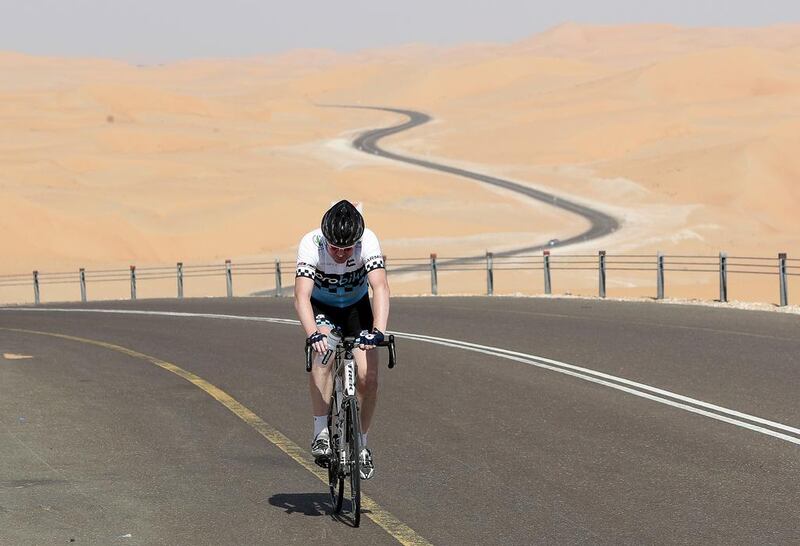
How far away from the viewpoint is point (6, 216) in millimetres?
63562

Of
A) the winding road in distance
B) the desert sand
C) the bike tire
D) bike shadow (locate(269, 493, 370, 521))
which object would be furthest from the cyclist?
the winding road in distance

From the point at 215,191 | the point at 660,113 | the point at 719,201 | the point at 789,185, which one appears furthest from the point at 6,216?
the point at 660,113

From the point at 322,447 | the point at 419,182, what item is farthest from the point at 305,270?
the point at 419,182

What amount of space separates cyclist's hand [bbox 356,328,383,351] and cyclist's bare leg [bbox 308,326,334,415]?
54cm

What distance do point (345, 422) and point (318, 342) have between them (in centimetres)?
56

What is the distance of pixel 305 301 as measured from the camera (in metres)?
8.09

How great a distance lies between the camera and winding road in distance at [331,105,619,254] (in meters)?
66.8

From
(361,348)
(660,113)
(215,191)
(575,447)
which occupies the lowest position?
(575,447)

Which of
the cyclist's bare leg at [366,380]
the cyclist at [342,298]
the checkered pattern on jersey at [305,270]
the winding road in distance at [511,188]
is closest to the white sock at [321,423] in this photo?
the cyclist at [342,298]

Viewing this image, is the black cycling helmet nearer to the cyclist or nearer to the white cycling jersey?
the cyclist

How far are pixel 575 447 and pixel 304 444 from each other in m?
2.10

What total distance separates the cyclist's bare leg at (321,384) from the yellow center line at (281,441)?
2.23 feet

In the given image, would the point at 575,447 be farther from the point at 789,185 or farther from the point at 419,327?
the point at 789,185

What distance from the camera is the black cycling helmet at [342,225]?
7.84 meters
